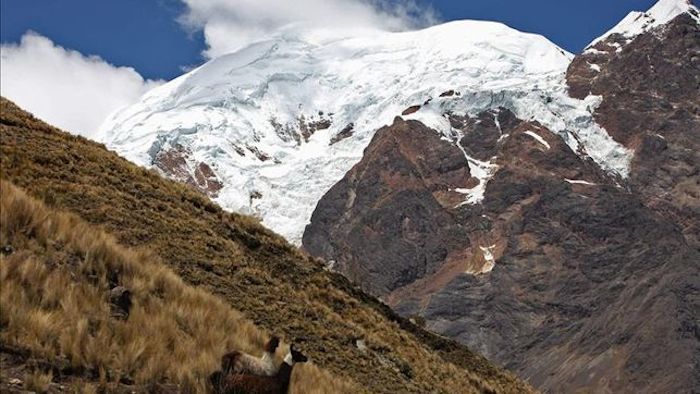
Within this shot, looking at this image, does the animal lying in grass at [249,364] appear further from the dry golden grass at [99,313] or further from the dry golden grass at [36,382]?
the dry golden grass at [36,382]

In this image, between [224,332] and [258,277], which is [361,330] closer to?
[258,277]

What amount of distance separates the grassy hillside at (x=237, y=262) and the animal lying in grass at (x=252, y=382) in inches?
275

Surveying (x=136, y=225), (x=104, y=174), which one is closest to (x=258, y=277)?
(x=136, y=225)

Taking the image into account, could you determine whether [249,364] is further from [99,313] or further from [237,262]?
[237,262]

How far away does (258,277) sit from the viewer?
953 inches

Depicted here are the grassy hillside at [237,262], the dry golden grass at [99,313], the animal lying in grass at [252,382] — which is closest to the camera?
the dry golden grass at [99,313]

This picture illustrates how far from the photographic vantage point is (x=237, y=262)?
81.5ft

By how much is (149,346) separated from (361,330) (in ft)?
46.0

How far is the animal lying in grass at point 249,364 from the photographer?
1066 cm

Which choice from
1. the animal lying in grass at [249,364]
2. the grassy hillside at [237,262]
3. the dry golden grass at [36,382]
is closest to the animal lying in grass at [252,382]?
the animal lying in grass at [249,364]

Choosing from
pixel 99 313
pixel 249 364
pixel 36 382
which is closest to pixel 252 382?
pixel 249 364

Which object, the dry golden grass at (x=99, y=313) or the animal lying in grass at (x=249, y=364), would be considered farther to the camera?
the animal lying in grass at (x=249, y=364)

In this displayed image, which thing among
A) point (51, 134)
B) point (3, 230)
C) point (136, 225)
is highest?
point (51, 134)

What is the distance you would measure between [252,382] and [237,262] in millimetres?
14536
